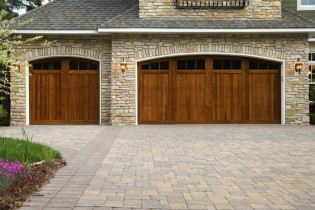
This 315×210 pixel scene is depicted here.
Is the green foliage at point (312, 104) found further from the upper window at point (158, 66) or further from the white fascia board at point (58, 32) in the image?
the white fascia board at point (58, 32)

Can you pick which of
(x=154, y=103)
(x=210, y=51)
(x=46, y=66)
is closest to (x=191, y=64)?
(x=210, y=51)

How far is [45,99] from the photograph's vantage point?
14.8m

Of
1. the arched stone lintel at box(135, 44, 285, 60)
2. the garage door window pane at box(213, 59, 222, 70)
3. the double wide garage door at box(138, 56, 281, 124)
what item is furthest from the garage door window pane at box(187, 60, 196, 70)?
the garage door window pane at box(213, 59, 222, 70)

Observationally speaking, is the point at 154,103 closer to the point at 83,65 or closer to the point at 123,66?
the point at 123,66

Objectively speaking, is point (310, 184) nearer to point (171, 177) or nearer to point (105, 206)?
point (171, 177)

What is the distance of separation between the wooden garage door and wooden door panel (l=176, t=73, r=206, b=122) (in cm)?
325

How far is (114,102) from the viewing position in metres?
14.1

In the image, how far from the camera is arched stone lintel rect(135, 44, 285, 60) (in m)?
14.1

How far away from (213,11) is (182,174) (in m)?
10.1

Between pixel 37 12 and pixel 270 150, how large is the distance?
37.4ft

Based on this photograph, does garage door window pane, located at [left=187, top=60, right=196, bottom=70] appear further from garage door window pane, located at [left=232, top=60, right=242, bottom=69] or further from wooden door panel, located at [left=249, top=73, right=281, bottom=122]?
wooden door panel, located at [left=249, top=73, right=281, bottom=122]

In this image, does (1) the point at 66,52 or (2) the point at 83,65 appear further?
(2) the point at 83,65

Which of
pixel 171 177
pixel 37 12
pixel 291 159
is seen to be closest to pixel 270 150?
pixel 291 159

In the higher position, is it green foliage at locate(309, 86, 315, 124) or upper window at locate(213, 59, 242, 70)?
upper window at locate(213, 59, 242, 70)
